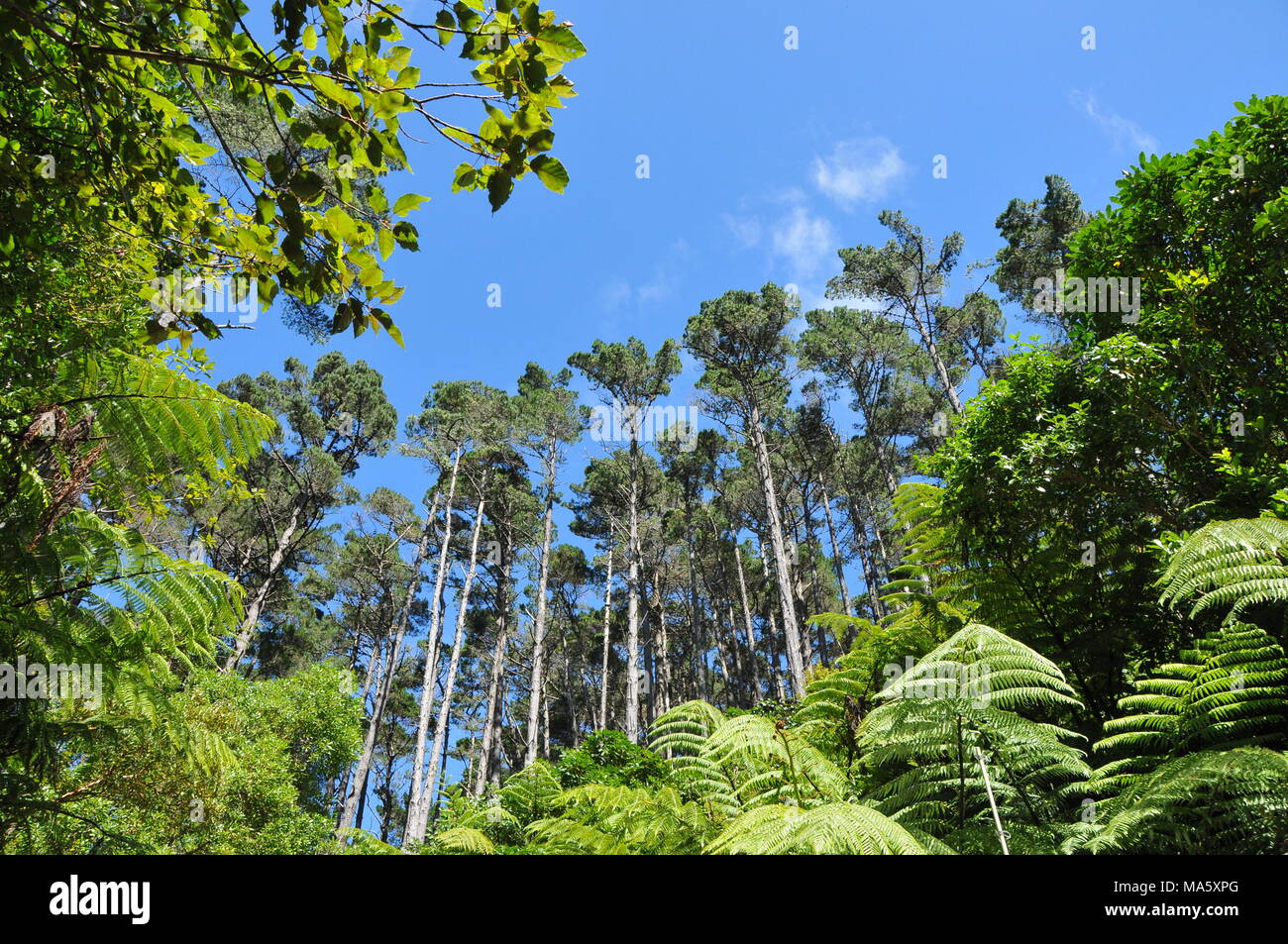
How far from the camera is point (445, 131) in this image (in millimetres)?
1838

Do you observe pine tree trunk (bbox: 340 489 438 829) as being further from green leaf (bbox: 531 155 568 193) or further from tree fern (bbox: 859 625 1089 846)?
green leaf (bbox: 531 155 568 193)

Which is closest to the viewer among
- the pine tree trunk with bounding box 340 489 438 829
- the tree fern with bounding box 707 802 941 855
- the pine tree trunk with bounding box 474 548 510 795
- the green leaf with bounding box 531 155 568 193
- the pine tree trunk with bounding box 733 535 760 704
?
the green leaf with bounding box 531 155 568 193

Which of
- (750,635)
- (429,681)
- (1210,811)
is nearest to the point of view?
(1210,811)

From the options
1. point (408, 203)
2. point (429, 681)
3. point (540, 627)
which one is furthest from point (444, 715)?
point (408, 203)

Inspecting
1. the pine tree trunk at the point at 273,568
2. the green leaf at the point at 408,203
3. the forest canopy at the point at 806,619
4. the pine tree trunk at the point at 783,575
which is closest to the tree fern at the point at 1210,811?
the forest canopy at the point at 806,619

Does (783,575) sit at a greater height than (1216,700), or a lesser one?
greater

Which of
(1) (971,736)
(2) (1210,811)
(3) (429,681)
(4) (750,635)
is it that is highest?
(1) (971,736)

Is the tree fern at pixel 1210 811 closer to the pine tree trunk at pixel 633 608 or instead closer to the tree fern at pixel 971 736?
the tree fern at pixel 971 736
